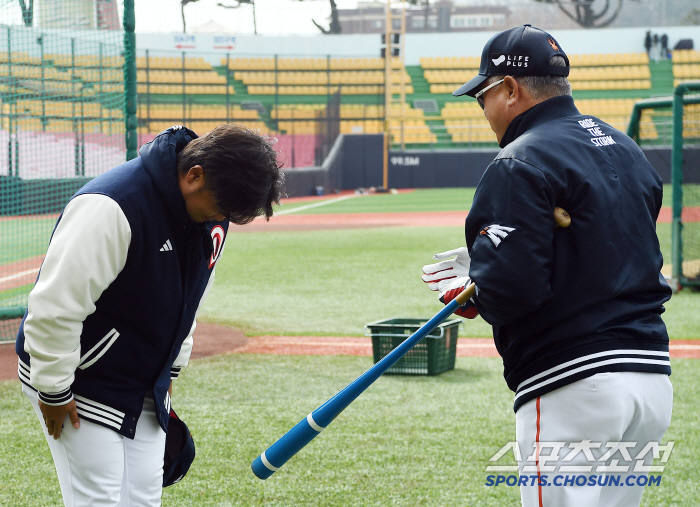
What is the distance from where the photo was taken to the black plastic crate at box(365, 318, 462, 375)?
6.00 meters

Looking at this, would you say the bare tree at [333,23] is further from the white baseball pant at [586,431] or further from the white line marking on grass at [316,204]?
the white baseball pant at [586,431]

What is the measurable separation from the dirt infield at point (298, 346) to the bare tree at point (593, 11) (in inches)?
1395

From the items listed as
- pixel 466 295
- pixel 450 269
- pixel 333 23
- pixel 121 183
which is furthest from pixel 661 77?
pixel 121 183

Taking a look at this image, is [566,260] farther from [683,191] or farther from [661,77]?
[661,77]

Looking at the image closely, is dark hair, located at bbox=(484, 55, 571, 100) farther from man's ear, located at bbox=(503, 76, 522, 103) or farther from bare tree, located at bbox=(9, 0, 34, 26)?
bare tree, located at bbox=(9, 0, 34, 26)

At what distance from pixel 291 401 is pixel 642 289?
3648 mm

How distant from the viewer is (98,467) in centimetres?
233

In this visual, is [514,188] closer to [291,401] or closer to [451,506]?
[451,506]

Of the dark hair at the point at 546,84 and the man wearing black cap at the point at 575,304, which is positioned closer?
the man wearing black cap at the point at 575,304

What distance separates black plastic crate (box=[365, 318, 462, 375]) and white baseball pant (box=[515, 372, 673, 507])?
373 cm

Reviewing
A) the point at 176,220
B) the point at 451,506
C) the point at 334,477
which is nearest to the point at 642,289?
the point at 176,220

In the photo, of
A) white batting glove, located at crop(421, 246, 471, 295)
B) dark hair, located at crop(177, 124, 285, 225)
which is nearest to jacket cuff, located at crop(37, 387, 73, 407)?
dark hair, located at crop(177, 124, 285, 225)

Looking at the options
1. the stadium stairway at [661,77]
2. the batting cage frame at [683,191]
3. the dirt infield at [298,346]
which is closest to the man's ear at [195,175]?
the dirt infield at [298,346]

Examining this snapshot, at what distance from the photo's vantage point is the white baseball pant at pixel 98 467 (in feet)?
7.63
